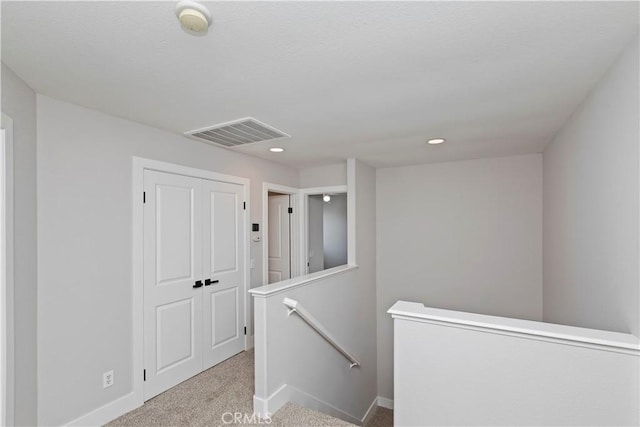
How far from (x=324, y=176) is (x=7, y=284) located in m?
3.47

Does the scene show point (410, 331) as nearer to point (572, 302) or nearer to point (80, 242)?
point (572, 302)

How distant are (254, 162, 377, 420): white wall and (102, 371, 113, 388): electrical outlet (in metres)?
1.13

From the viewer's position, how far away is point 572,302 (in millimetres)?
2361

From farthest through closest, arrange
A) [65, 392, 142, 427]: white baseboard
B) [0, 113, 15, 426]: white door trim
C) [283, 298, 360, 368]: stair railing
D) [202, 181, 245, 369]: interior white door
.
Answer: [202, 181, 245, 369]: interior white door
[283, 298, 360, 368]: stair railing
[65, 392, 142, 427]: white baseboard
[0, 113, 15, 426]: white door trim

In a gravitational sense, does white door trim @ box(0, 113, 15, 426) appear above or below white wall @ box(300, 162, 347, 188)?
below

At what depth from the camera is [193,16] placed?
1.17m

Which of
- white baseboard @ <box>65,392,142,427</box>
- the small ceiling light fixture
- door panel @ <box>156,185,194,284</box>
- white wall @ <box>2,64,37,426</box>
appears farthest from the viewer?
door panel @ <box>156,185,194,284</box>

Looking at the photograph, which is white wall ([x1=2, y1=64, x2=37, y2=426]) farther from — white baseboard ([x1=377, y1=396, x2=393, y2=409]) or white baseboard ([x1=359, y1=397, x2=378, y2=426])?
white baseboard ([x1=377, y1=396, x2=393, y2=409])

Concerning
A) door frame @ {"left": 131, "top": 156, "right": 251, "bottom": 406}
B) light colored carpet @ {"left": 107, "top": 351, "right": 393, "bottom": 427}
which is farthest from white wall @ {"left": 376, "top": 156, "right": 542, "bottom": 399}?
door frame @ {"left": 131, "top": 156, "right": 251, "bottom": 406}

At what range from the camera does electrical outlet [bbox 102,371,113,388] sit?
226cm

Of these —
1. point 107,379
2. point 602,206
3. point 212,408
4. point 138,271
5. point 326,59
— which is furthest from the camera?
point 138,271

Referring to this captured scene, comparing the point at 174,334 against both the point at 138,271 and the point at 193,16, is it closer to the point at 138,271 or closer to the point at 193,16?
the point at 138,271

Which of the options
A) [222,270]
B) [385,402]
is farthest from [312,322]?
[385,402]

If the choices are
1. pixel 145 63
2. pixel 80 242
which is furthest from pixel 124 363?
pixel 145 63
